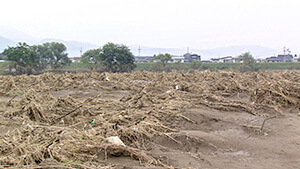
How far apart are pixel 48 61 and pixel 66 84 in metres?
28.6

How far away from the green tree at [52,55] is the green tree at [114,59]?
315 inches

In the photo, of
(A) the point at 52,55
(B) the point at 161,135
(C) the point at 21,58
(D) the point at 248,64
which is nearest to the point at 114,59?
(A) the point at 52,55

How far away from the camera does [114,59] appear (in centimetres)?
3519

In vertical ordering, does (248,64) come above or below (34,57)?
below

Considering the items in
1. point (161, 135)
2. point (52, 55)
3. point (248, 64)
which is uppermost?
point (52, 55)

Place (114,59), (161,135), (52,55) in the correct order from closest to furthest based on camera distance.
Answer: (161,135) → (114,59) → (52,55)

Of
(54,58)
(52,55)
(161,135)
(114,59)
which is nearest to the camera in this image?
(161,135)

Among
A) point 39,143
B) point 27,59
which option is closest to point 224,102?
point 39,143

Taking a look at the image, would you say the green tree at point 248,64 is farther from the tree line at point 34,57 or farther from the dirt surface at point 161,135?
the dirt surface at point 161,135

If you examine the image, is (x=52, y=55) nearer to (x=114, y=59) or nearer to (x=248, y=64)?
(x=114, y=59)

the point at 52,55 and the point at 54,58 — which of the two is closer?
the point at 52,55

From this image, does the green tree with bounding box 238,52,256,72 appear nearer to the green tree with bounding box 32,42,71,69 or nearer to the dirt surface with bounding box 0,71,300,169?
the green tree with bounding box 32,42,71,69

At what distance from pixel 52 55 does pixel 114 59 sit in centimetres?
1052

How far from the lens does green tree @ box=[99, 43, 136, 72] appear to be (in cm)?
3484
